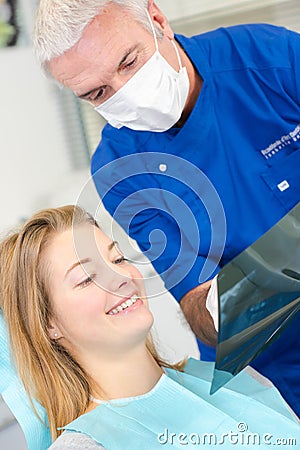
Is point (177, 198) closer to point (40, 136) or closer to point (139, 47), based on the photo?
point (139, 47)

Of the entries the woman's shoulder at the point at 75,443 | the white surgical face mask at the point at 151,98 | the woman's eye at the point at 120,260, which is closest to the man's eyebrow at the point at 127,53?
the white surgical face mask at the point at 151,98

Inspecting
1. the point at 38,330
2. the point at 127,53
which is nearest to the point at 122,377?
the point at 38,330

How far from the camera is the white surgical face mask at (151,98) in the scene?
1.39 meters

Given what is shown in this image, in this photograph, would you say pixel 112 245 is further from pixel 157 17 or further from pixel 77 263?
pixel 157 17

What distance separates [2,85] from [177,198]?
1.67m

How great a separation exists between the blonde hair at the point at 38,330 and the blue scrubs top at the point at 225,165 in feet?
0.52

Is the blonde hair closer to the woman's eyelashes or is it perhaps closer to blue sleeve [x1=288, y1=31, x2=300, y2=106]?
the woman's eyelashes

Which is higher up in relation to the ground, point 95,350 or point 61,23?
point 61,23

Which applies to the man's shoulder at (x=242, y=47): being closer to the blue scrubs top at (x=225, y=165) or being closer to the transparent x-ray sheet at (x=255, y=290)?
the blue scrubs top at (x=225, y=165)

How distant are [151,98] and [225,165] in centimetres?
20

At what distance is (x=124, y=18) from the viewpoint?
134cm

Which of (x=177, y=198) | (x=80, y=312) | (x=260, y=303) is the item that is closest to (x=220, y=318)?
(x=260, y=303)

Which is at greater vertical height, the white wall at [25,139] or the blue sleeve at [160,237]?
the blue sleeve at [160,237]

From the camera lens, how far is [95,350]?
1371mm
